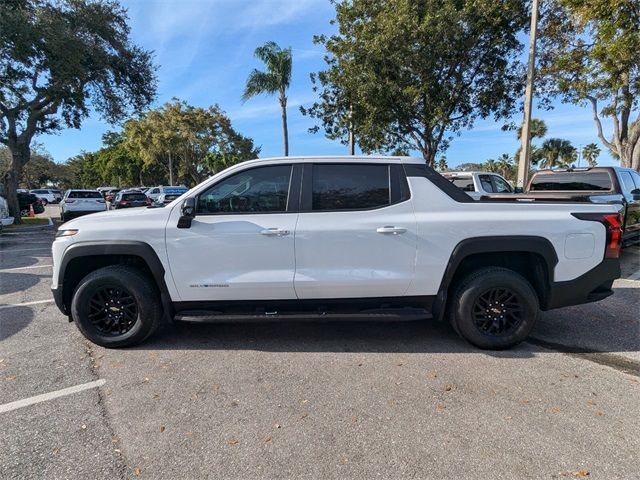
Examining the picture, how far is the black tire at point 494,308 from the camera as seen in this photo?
3885mm

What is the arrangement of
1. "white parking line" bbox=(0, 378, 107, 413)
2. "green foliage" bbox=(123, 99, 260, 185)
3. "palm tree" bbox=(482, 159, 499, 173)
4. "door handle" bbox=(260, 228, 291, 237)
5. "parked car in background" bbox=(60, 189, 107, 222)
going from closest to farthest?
1. "white parking line" bbox=(0, 378, 107, 413)
2. "door handle" bbox=(260, 228, 291, 237)
3. "parked car in background" bbox=(60, 189, 107, 222)
4. "green foliage" bbox=(123, 99, 260, 185)
5. "palm tree" bbox=(482, 159, 499, 173)

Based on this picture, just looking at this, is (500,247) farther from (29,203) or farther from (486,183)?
(29,203)

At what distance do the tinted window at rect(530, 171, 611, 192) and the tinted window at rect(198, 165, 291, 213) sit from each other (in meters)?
6.86

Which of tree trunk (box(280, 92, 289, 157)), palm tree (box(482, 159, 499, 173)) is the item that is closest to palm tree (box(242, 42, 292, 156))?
tree trunk (box(280, 92, 289, 157))

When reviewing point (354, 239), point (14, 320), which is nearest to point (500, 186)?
point (354, 239)

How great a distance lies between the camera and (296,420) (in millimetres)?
2854

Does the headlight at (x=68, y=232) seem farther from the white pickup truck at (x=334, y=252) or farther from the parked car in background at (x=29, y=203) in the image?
the parked car in background at (x=29, y=203)

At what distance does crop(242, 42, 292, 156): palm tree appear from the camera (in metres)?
19.8

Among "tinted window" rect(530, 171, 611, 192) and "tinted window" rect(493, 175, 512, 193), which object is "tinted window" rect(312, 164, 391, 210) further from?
"tinted window" rect(493, 175, 512, 193)

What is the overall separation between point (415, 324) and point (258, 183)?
2448mm

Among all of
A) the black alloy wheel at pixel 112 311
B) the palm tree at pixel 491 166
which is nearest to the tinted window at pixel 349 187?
the black alloy wheel at pixel 112 311

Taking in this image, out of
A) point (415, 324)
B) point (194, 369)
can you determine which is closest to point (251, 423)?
point (194, 369)

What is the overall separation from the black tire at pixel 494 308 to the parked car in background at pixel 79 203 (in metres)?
16.8

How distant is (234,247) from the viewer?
3.81m
